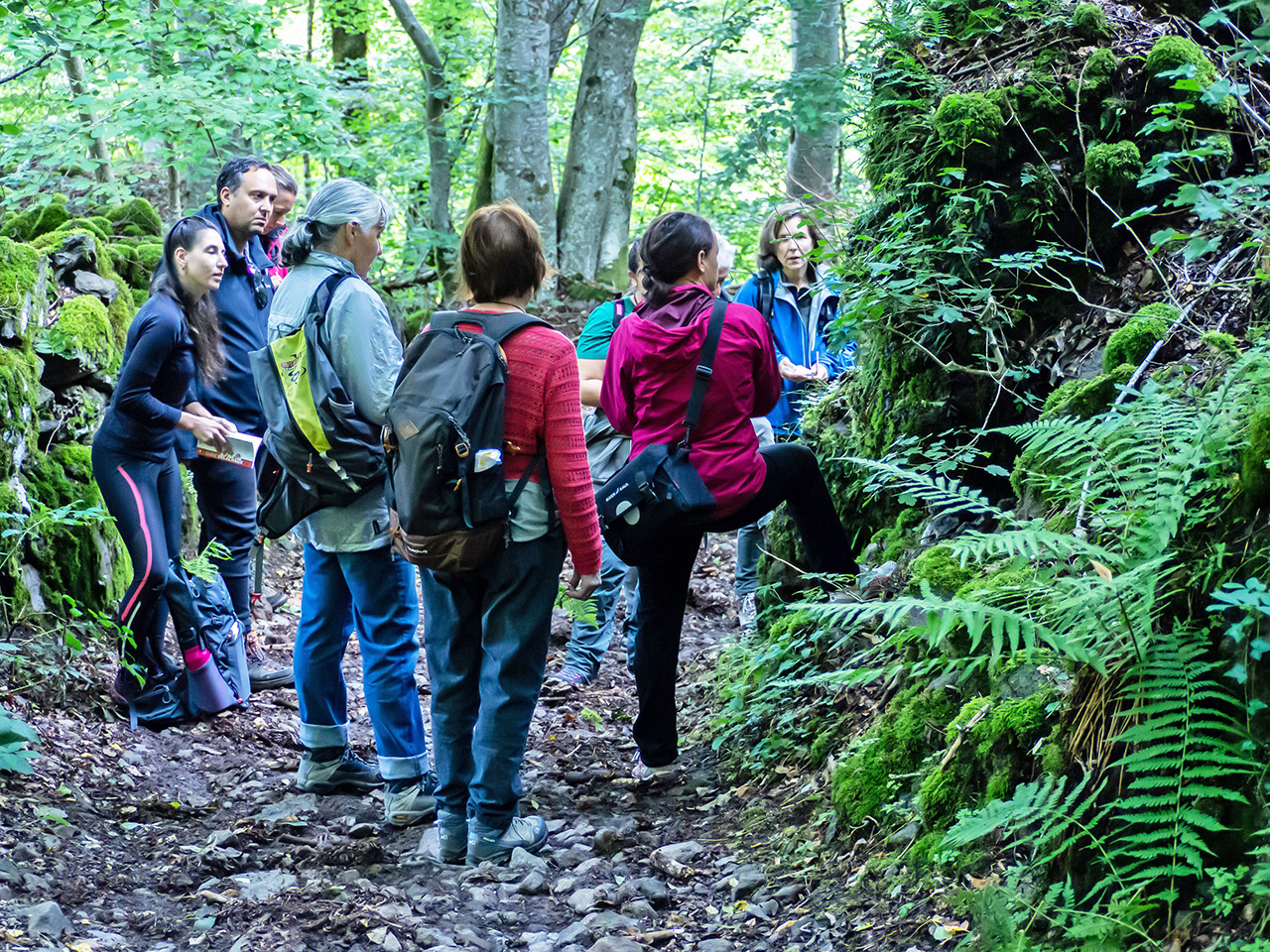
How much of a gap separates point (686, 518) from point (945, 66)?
9.16 feet

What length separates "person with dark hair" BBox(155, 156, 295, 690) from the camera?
18.5ft

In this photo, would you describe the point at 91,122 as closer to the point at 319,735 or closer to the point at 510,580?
the point at 319,735

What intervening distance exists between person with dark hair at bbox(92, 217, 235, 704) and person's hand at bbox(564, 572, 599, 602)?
250cm

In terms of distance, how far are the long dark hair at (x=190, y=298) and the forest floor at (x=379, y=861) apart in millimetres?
1869

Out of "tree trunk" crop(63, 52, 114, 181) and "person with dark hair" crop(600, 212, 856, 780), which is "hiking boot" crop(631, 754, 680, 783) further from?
"tree trunk" crop(63, 52, 114, 181)

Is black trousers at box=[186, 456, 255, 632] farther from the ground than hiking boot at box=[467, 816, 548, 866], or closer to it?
farther from the ground

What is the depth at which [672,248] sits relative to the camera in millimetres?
4215

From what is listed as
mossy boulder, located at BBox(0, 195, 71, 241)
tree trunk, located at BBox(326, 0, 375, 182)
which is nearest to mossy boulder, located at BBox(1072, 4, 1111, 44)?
mossy boulder, located at BBox(0, 195, 71, 241)

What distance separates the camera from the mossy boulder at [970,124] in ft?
14.8

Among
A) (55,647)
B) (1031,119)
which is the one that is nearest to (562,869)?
(55,647)

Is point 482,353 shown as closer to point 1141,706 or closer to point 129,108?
point 1141,706

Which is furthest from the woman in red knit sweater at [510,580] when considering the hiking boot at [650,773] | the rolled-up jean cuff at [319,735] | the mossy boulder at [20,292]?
the mossy boulder at [20,292]

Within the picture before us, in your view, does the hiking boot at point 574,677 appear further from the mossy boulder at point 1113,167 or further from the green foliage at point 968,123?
the mossy boulder at point 1113,167

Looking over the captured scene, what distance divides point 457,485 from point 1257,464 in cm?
243
